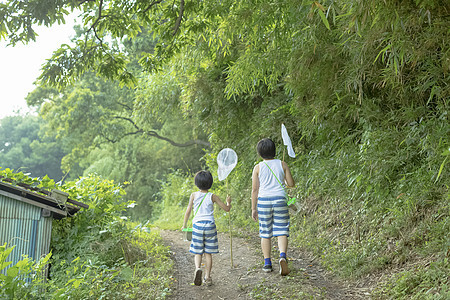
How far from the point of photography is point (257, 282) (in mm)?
5051

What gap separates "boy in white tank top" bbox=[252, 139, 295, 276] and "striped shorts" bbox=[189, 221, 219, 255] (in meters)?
0.58

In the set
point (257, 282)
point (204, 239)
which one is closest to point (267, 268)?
point (257, 282)

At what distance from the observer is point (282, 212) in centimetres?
510

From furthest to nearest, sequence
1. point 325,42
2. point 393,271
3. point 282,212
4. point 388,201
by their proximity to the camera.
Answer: point 325,42
point 388,201
point 282,212
point 393,271

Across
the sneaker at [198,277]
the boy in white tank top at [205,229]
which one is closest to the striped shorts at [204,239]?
the boy in white tank top at [205,229]

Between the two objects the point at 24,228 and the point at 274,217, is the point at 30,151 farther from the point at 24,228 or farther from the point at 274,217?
the point at 274,217

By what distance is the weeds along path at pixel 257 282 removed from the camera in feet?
15.0

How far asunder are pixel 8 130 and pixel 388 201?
61.4m

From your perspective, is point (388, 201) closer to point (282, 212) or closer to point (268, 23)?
point (282, 212)

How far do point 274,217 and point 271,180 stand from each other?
46cm

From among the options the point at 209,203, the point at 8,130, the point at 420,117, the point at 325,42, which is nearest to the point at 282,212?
the point at 209,203

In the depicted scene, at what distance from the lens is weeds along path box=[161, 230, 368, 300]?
4578 mm

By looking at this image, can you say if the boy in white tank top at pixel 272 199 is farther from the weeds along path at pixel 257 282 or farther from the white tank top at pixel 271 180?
the weeds along path at pixel 257 282

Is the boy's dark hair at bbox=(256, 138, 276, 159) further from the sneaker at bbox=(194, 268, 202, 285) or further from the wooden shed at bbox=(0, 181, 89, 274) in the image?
the wooden shed at bbox=(0, 181, 89, 274)
